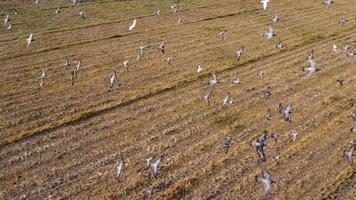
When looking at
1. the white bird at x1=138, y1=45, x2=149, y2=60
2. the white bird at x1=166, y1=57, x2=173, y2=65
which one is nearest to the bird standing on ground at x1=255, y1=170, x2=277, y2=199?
the white bird at x1=166, y1=57, x2=173, y2=65

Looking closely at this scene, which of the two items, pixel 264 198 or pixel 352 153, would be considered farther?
pixel 352 153

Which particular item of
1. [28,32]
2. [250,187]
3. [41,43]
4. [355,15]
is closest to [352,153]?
[250,187]

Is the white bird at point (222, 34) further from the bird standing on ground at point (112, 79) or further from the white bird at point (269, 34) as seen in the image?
the bird standing on ground at point (112, 79)

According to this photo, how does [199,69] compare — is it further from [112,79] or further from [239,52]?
[112,79]

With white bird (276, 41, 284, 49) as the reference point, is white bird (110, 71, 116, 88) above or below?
above

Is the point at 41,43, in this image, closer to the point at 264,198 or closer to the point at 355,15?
the point at 264,198

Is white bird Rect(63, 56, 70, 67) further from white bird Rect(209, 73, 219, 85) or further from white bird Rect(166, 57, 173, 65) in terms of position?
white bird Rect(209, 73, 219, 85)

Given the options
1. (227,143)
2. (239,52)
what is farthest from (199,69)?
(227,143)

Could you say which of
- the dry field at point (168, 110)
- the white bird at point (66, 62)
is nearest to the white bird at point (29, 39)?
the dry field at point (168, 110)
